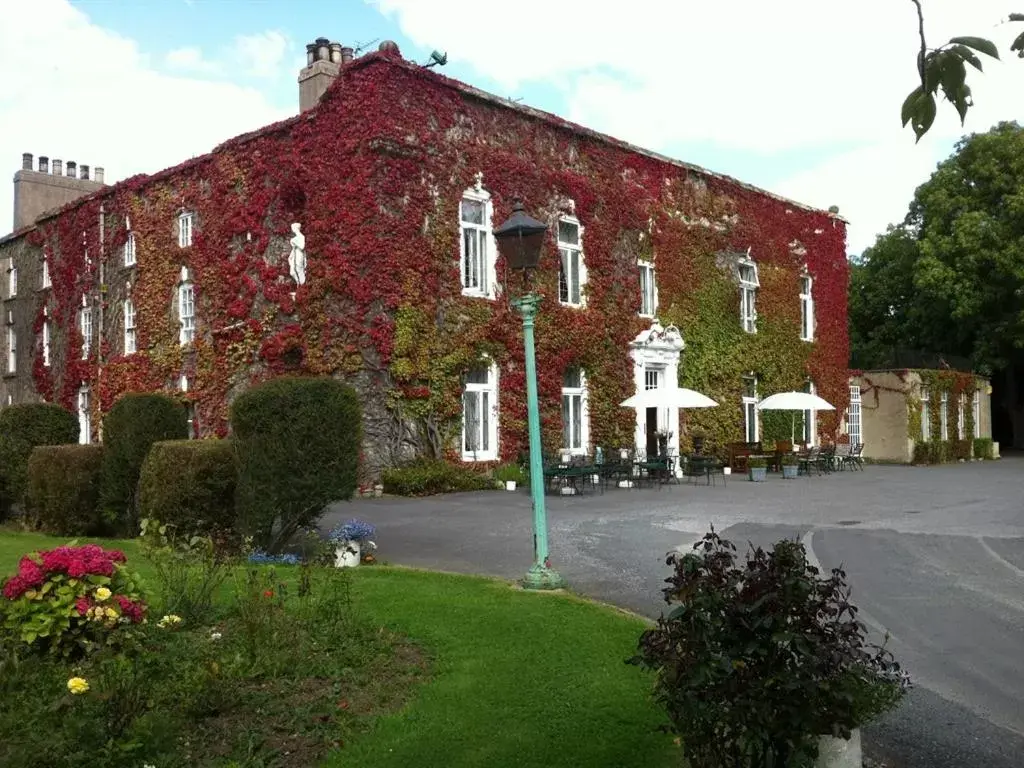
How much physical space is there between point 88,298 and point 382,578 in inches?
900

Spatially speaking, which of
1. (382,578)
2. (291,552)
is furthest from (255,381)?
(382,578)

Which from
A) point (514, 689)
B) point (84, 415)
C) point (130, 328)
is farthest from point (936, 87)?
point (84, 415)

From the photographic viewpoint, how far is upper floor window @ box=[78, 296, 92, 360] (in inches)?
1104

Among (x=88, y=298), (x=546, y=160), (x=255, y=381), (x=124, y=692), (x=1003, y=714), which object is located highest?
(x=546, y=160)

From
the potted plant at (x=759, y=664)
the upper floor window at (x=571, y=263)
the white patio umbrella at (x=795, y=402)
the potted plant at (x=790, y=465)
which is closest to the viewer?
the potted plant at (x=759, y=664)

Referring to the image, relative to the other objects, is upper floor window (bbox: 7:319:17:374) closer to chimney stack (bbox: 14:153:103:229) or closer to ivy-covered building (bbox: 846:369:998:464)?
chimney stack (bbox: 14:153:103:229)

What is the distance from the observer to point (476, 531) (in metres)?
13.3

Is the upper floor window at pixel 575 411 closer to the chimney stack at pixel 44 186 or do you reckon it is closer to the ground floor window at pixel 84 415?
the ground floor window at pixel 84 415

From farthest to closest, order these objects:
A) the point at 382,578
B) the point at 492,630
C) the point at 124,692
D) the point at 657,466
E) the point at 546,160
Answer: the point at 546,160, the point at 657,466, the point at 382,578, the point at 492,630, the point at 124,692

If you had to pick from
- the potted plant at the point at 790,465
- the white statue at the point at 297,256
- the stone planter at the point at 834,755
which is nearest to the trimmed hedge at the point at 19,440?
the white statue at the point at 297,256

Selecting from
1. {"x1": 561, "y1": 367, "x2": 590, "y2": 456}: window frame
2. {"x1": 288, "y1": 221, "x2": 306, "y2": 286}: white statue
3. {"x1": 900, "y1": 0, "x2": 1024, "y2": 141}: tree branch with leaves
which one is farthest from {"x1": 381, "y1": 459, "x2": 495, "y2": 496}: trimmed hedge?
{"x1": 900, "y1": 0, "x2": 1024, "y2": 141}: tree branch with leaves

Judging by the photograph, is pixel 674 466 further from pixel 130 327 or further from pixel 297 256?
pixel 130 327

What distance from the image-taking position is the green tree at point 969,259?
35.8 meters

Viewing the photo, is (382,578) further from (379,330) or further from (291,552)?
(379,330)
